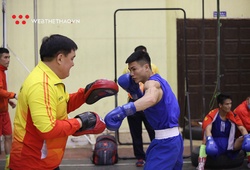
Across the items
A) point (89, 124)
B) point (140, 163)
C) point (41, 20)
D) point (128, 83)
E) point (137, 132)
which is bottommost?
point (140, 163)

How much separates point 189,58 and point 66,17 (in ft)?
8.77

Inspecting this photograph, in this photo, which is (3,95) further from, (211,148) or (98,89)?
(98,89)

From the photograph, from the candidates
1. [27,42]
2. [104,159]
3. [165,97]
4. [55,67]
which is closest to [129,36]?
[27,42]

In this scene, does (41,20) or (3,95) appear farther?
(41,20)

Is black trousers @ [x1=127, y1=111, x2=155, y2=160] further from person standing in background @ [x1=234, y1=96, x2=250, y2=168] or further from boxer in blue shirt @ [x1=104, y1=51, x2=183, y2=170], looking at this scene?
boxer in blue shirt @ [x1=104, y1=51, x2=183, y2=170]

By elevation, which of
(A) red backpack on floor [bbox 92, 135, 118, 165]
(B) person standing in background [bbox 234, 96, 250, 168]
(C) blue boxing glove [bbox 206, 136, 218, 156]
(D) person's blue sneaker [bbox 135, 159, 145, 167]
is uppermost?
(B) person standing in background [bbox 234, 96, 250, 168]

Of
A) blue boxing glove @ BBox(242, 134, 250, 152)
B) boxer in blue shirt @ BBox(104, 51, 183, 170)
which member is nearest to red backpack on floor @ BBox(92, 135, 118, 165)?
blue boxing glove @ BBox(242, 134, 250, 152)

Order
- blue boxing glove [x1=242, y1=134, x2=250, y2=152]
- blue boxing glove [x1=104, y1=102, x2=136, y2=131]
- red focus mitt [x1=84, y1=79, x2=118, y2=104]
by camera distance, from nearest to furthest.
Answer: red focus mitt [x1=84, y1=79, x2=118, y2=104], blue boxing glove [x1=104, y1=102, x2=136, y2=131], blue boxing glove [x1=242, y1=134, x2=250, y2=152]

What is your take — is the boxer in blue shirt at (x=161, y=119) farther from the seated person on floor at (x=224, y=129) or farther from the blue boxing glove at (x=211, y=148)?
the seated person on floor at (x=224, y=129)

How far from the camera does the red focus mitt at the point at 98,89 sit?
146 inches

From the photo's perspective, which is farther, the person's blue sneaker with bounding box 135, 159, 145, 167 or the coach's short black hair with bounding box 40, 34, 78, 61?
the person's blue sneaker with bounding box 135, 159, 145, 167

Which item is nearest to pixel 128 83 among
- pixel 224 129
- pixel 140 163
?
pixel 140 163

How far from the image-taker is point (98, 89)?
146 inches

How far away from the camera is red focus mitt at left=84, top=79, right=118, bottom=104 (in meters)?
3.71
